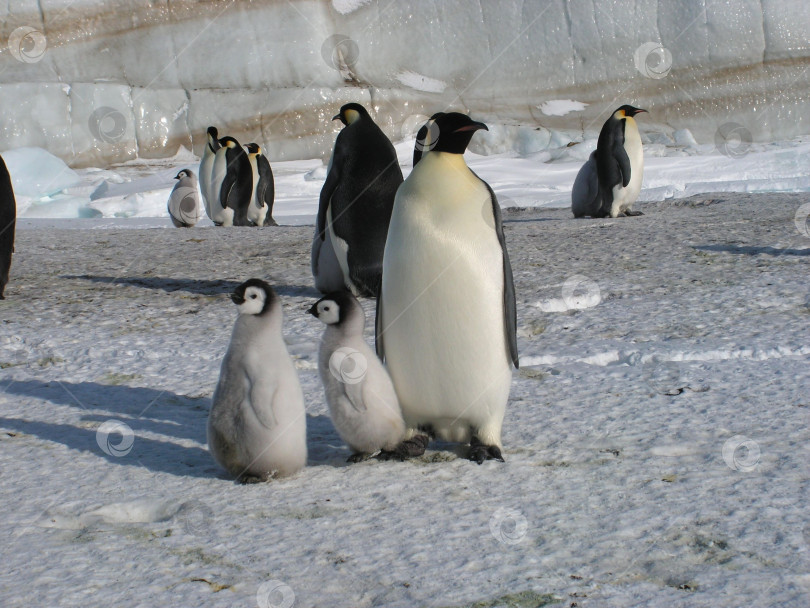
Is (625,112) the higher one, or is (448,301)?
(625,112)

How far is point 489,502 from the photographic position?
6.48ft

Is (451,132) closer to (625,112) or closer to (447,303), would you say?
(447,303)

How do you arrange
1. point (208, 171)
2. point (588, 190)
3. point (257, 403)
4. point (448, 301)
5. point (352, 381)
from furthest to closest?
point (208, 171) < point (588, 190) < point (448, 301) < point (352, 381) < point (257, 403)

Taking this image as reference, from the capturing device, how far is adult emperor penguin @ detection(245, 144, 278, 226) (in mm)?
10273

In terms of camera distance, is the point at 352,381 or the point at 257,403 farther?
the point at 352,381

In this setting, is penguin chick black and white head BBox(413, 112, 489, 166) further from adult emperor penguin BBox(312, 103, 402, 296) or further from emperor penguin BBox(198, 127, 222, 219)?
emperor penguin BBox(198, 127, 222, 219)

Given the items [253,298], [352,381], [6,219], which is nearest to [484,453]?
[352,381]

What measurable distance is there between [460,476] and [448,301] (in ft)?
1.63

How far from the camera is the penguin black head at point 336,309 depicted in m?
2.26

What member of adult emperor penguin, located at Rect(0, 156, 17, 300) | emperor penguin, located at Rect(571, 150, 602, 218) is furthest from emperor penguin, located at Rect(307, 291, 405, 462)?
emperor penguin, located at Rect(571, 150, 602, 218)

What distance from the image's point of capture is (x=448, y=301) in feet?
8.06

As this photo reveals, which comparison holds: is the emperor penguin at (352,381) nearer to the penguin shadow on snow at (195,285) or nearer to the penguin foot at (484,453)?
the penguin foot at (484,453)

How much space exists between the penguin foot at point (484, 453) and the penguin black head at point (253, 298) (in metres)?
0.63

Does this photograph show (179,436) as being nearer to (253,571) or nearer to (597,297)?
(253,571)
